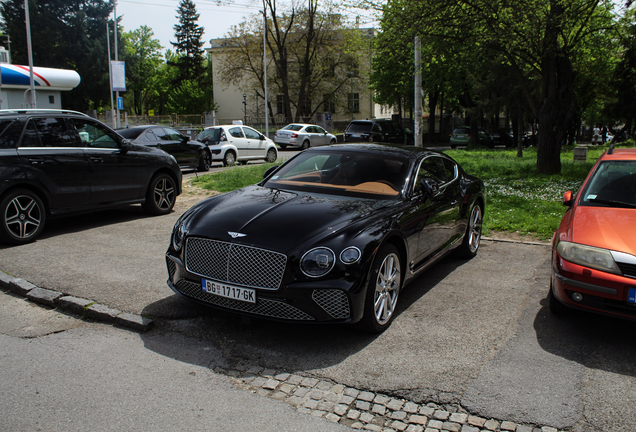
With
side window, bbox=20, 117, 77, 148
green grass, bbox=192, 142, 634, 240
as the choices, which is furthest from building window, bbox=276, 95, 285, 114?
side window, bbox=20, 117, 77, 148

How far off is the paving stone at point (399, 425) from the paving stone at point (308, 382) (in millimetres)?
663

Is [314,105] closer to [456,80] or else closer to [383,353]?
[456,80]

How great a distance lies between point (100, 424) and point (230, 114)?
7174cm

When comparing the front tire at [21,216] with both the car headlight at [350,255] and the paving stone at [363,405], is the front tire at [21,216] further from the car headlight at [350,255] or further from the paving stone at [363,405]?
the paving stone at [363,405]

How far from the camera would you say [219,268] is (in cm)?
430

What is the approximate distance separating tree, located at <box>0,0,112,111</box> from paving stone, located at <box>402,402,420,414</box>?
54.1 metres

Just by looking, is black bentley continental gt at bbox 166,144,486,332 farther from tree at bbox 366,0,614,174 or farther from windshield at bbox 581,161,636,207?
tree at bbox 366,0,614,174

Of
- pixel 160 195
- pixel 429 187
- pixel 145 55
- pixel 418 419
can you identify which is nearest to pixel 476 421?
pixel 418 419

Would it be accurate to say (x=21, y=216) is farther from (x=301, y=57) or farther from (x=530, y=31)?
(x=301, y=57)

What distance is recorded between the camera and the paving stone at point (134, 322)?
4547mm

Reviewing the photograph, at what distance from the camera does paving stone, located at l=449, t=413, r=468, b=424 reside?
324 centimetres

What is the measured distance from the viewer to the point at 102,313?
15.6 feet

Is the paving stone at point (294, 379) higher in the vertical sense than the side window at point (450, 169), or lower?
lower

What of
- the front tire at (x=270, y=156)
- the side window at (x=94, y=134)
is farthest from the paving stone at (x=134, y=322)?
the front tire at (x=270, y=156)
